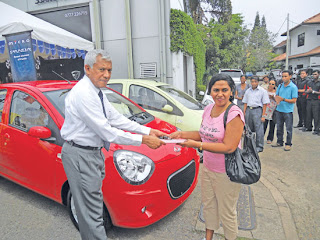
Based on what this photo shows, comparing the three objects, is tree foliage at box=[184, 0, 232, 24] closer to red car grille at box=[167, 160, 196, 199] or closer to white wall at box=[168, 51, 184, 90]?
white wall at box=[168, 51, 184, 90]

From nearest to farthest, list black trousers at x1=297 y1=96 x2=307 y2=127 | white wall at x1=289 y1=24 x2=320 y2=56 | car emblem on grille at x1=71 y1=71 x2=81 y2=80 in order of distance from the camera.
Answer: black trousers at x1=297 y1=96 x2=307 y2=127 → car emblem on grille at x1=71 y1=71 x2=81 y2=80 → white wall at x1=289 y1=24 x2=320 y2=56

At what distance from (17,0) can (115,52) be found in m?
4.80

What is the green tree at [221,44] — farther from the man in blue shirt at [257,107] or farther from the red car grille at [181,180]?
the red car grille at [181,180]

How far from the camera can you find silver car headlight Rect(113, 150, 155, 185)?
2363mm

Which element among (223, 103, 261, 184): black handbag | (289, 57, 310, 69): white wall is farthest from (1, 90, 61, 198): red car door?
(289, 57, 310, 69): white wall

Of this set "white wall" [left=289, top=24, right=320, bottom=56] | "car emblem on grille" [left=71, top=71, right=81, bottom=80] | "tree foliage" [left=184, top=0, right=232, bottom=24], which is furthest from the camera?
"white wall" [left=289, top=24, right=320, bottom=56]

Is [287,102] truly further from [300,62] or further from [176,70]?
[300,62]

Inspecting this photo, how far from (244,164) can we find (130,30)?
7.53 m

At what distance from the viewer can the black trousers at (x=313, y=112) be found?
683cm

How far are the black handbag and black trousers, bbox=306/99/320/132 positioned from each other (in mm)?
5898

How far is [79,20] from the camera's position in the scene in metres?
9.23

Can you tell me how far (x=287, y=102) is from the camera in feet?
17.9

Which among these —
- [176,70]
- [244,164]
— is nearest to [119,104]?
[244,164]

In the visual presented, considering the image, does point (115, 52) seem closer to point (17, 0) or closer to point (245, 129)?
point (17, 0)
